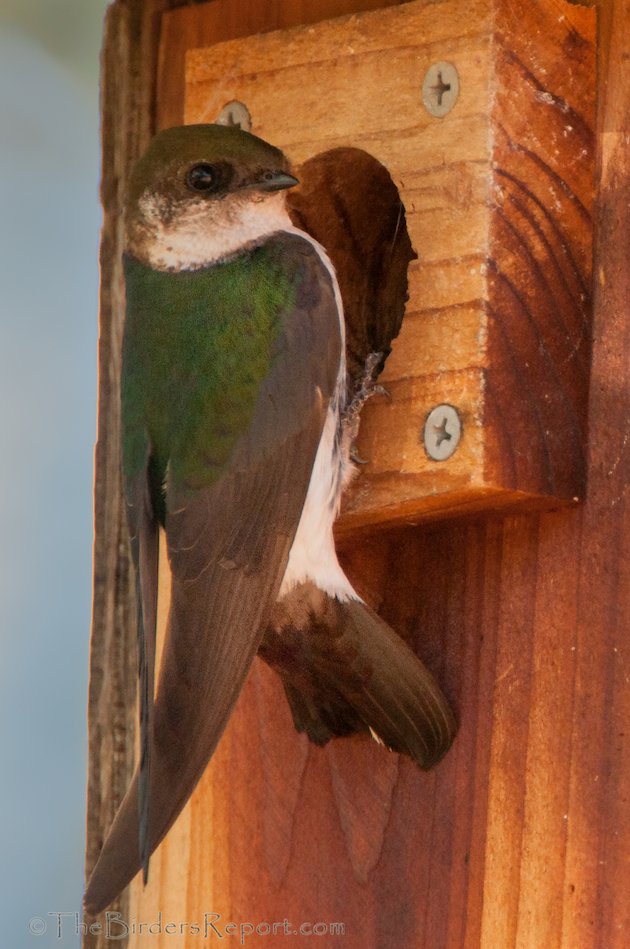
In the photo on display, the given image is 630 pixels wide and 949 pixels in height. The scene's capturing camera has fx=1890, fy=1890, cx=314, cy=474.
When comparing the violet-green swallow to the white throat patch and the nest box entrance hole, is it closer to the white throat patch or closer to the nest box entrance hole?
the white throat patch

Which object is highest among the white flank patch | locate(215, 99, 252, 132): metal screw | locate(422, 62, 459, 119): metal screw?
locate(215, 99, 252, 132): metal screw

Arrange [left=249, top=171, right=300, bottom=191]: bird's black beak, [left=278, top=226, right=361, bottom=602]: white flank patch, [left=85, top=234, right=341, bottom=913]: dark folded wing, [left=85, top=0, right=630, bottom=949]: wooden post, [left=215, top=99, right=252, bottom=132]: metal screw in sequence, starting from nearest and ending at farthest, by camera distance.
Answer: [left=85, top=234, right=341, bottom=913]: dark folded wing → [left=85, top=0, right=630, bottom=949]: wooden post → [left=278, top=226, right=361, bottom=602]: white flank patch → [left=249, top=171, right=300, bottom=191]: bird's black beak → [left=215, top=99, right=252, bottom=132]: metal screw

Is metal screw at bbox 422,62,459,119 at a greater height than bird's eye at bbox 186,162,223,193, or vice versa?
metal screw at bbox 422,62,459,119

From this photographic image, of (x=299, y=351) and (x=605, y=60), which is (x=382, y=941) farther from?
(x=605, y=60)

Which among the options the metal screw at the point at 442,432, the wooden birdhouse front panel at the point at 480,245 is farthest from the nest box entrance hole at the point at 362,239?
the metal screw at the point at 442,432

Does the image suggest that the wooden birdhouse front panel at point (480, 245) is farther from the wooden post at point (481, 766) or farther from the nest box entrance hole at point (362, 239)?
the nest box entrance hole at point (362, 239)

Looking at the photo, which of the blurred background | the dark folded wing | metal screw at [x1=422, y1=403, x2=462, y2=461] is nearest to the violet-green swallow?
the dark folded wing

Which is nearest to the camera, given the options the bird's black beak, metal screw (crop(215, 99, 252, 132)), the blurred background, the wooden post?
the wooden post

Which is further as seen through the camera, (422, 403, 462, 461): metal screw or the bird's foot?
the bird's foot

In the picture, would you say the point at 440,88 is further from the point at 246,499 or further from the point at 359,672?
the point at 359,672
